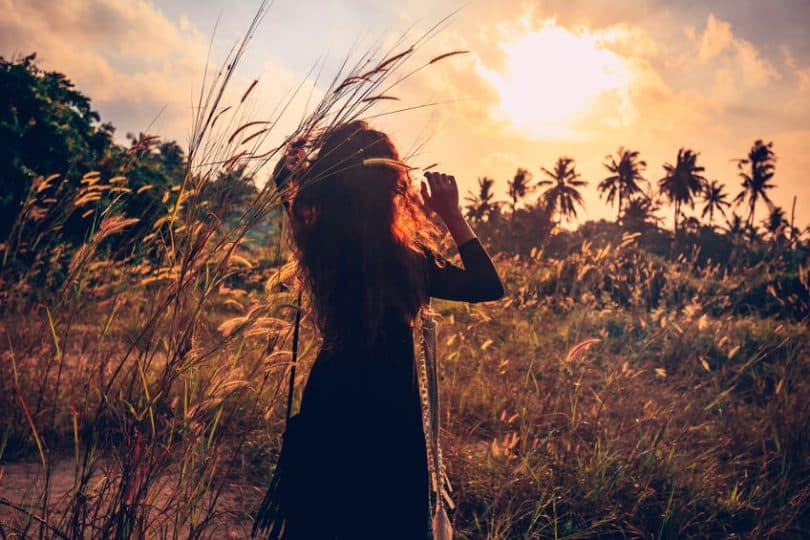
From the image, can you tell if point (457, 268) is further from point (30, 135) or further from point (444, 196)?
point (30, 135)

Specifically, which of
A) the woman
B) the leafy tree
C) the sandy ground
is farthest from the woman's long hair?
the leafy tree

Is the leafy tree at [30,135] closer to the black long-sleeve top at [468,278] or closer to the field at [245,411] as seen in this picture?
the field at [245,411]

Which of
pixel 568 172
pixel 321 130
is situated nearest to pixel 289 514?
pixel 321 130

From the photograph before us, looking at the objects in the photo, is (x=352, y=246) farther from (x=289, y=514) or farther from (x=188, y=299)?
(x=289, y=514)

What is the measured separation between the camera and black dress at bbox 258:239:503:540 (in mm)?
1673

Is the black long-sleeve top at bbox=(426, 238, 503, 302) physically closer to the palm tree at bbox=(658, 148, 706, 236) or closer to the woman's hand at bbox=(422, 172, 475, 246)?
the woman's hand at bbox=(422, 172, 475, 246)

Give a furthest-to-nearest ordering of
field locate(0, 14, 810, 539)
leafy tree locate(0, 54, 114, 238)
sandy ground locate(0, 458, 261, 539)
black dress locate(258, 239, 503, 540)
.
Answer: leafy tree locate(0, 54, 114, 238)
sandy ground locate(0, 458, 261, 539)
black dress locate(258, 239, 503, 540)
field locate(0, 14, 810, 539)

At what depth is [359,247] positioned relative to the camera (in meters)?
1.75

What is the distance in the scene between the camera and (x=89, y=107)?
910cm

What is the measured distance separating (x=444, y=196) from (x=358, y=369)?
0.71m

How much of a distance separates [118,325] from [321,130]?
15.3 feet

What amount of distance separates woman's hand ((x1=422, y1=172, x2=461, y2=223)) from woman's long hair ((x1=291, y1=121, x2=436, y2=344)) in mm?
151

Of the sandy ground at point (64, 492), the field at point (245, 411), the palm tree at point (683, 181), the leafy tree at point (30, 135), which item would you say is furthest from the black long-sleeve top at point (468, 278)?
the palm tree at point (683, 181)

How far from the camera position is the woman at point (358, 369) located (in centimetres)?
168
